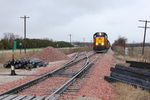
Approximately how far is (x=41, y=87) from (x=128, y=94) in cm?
379

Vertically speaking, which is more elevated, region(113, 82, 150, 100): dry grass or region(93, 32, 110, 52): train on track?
region(93, 32, 110, 52): train on track

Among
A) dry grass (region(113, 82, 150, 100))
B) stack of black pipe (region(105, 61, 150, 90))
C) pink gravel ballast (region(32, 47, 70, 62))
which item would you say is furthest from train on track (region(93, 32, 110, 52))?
dry grass (region(113, 82, 150, 100))

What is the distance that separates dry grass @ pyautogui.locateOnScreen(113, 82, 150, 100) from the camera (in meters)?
9.26

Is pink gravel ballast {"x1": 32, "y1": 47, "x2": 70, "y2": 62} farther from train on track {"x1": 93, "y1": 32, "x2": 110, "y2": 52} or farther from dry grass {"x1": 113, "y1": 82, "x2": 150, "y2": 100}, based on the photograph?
dry grass {"x1": 113, "y1": 82, "x2": 150, "y2": 100}

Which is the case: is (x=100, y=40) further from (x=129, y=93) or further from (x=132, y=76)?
(x=129, y=93)

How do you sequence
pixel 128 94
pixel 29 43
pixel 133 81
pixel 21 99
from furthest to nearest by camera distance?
1. pixel 29 43
2. pixel 133 81
3. pixel 128 94
4. pixel 21 99

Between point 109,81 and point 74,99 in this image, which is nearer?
point 74,99

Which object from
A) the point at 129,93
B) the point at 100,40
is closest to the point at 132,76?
the point at 129,93

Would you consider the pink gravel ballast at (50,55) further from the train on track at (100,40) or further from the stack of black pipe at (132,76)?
the stack of black pipe at (132,76)

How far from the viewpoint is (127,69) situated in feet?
40.9

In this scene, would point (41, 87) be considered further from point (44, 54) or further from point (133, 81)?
point (44, 54)

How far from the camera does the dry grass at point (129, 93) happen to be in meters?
9.26

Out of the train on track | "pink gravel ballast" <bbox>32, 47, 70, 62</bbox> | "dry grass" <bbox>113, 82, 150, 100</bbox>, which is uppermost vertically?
the train on track

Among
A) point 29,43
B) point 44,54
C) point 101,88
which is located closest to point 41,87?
point 101,88
